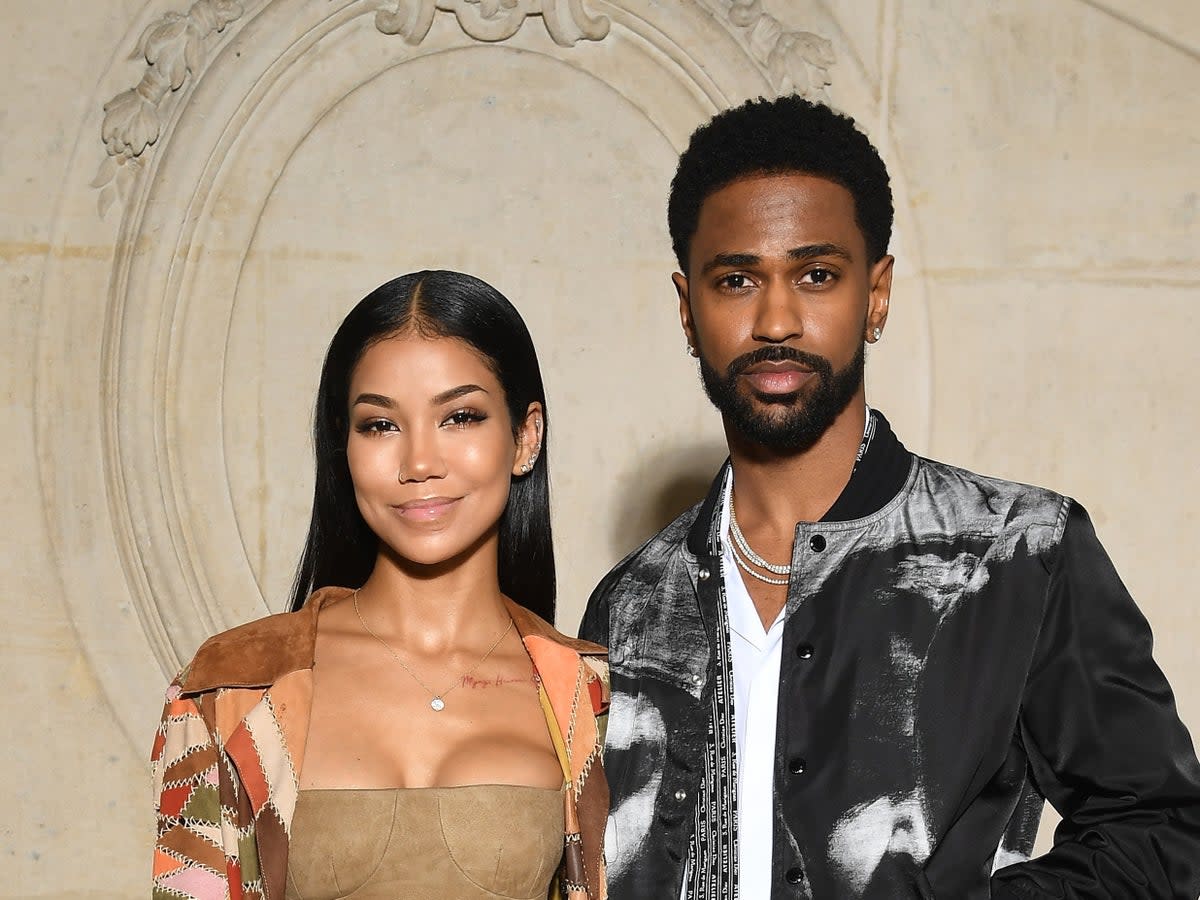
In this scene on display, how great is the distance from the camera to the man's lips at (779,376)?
2445 mm

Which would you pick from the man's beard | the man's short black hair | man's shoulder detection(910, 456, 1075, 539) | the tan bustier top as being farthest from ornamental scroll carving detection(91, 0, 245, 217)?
man's shoulder detection(910, 456, 1075, 539)

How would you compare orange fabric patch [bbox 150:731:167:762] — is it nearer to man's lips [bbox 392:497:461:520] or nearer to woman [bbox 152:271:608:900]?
woman [bbox 152:271:608:900]

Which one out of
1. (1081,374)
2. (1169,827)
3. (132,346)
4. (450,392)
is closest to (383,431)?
(450,392)

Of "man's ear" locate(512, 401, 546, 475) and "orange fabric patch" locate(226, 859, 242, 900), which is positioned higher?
"man's ear" locate(512, 401, 546, 475)

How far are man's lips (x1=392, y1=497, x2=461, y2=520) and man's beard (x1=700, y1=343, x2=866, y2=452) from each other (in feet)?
1.62

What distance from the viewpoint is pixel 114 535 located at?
12.9 ft

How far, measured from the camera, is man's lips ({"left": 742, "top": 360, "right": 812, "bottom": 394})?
8.02 feet

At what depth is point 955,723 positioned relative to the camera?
7.70ft

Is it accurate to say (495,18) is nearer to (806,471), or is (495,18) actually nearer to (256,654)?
(806,471)

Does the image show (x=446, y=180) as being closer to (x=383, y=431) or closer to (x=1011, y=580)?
(x=383, y=431)

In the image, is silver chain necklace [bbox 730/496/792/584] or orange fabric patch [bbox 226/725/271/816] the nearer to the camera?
orange fabric patch [bbox 226/725/271/816]

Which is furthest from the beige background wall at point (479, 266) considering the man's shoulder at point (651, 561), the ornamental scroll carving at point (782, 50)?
the man's shoulder at point (651, 561)

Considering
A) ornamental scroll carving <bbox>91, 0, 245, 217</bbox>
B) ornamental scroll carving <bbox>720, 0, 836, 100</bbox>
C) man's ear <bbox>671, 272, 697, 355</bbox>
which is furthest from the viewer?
ornamental scroll carving <bbox>720, 0, 836, 100</bbox>

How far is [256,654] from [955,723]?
111 centimetres
